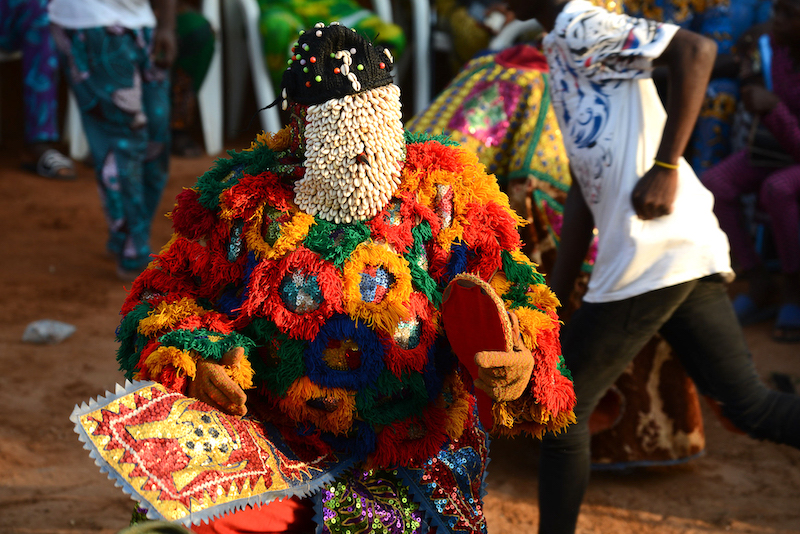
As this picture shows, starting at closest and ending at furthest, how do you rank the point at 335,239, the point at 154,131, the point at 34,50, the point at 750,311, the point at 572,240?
the point at 335,239 < the point at 572,240 < the point at 750,311 < the point at 154,131 < the point at 34,50

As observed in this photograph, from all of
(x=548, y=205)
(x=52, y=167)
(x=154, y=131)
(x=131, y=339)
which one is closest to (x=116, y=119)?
(x=154, y=131)

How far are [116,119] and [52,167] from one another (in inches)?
108

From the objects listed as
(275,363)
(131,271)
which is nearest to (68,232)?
(131,271)

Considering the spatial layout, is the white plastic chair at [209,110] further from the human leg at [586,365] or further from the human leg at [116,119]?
the human leg at [586,365]

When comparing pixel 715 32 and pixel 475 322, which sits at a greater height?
pixel 475 322

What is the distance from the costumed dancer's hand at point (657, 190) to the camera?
217 cm

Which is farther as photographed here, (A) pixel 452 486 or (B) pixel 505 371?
(A) pixel 452 486

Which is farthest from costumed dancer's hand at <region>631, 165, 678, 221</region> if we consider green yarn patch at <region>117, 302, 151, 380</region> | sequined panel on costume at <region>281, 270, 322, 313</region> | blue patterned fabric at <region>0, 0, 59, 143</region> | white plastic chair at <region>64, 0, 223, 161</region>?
white plastic chair at <region>64, 0, 223, 161</region>

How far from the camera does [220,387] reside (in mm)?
1725

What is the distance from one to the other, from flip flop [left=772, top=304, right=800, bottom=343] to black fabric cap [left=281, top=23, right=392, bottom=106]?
3627 mm

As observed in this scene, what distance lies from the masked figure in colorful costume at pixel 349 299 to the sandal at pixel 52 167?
5981mm

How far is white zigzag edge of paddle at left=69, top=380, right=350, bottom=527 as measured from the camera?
1.53 metres

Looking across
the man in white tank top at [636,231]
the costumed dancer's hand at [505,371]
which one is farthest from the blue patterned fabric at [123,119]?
the costumed dancer's hand at [505,371]

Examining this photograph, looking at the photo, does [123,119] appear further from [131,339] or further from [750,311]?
[750,311]
